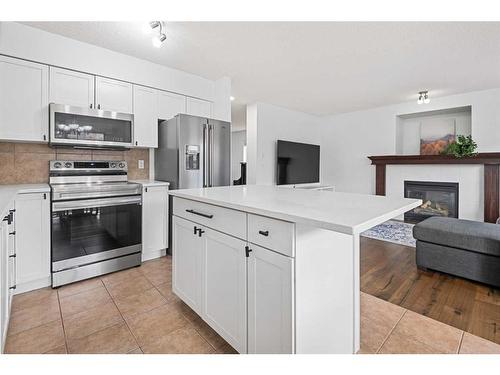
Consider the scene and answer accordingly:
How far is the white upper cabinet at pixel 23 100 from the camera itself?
87.7 inches

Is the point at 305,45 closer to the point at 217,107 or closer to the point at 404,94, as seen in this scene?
the point at 217,107

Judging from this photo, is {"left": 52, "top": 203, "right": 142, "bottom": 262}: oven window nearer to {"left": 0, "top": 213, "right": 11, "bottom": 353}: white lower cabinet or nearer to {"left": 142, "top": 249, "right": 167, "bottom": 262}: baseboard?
{"left": 142, "top": 249, "right": 167, "bottom": 262}: baseboard

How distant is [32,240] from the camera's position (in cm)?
214

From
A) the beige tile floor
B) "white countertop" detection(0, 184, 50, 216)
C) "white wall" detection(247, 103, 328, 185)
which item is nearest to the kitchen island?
the beige tile floor

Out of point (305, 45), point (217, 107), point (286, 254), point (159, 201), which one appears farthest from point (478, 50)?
point (159, 201)

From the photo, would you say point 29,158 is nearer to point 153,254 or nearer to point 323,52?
point 153,254

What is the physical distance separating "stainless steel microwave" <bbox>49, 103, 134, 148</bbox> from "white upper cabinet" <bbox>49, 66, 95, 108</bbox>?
15 centimetres

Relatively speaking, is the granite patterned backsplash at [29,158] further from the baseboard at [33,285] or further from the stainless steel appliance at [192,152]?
the baseboard at [33,285]

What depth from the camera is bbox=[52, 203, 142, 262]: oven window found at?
225 centimetres

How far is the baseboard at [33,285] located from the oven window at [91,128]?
130 cm

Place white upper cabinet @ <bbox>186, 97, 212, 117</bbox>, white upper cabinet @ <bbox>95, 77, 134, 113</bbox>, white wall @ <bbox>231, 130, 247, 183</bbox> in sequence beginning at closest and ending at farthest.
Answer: white upper cabinet @ <bbox>95, 77, 134, 113</bbox> → white upper cabinet @ <bbox>186, 97, 212, 117</bbox> → white wall @ <bbox>231, 130, 247, 183</bbox>

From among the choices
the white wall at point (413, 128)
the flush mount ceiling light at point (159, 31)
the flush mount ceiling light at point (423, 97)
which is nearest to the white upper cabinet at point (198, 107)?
the flush mount ceiling light at point (159, 31)

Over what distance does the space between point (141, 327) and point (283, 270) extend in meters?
1.23
